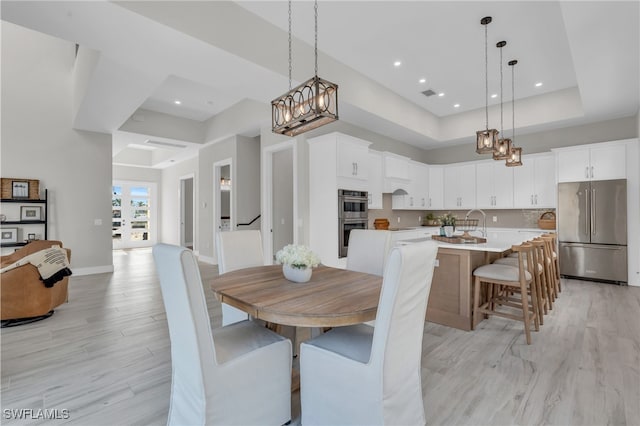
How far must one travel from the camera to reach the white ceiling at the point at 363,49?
8.57 feet

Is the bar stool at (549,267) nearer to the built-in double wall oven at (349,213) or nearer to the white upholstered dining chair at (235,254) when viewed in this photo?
the built-in double wall oven at (349,213)

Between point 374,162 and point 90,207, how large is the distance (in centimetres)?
550

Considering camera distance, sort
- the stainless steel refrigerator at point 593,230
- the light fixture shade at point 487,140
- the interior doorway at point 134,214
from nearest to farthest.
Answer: the light fixture shade at point 487,140
the stainless steel refrigerator at point 593,230
the interior doorway at point 134,214

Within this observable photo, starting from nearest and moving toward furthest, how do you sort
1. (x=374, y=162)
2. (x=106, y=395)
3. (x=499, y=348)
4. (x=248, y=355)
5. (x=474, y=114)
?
(x=248, y=355), (x=106, y=395), (x=499, y=348), (x=374, y=162), (x=474, y=114)

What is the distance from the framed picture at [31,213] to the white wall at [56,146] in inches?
6.6

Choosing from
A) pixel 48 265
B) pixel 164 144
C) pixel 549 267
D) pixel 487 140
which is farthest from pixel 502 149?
pixel 164 144

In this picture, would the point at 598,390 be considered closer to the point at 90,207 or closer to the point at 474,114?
the point at 474,114

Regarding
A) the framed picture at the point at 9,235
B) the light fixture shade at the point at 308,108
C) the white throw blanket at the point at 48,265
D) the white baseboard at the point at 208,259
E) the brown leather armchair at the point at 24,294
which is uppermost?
the light fixture shade at the point at 308,108

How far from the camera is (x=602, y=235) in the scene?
4.91 metres

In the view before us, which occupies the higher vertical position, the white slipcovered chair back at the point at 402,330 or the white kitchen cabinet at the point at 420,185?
the white kitchen cabinet at the point at 420,185

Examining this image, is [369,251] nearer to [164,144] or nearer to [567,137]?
[567,137]

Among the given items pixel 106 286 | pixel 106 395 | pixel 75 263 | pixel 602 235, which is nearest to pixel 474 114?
pixel 602 235

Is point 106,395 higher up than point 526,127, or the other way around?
point 526,127

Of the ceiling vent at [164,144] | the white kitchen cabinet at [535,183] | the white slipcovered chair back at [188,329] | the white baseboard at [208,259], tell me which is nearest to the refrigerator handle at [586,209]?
the white kitchen cabinet at [535,183]
